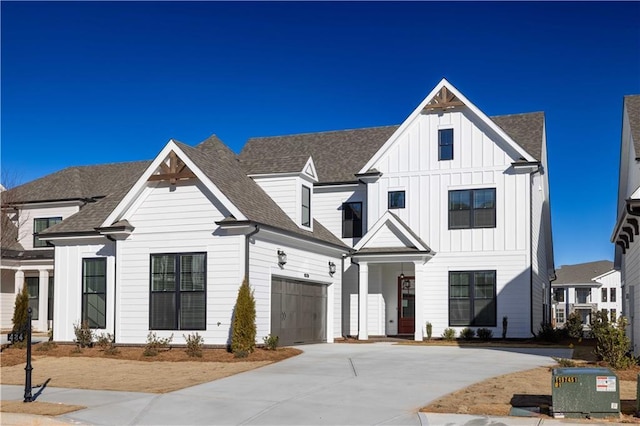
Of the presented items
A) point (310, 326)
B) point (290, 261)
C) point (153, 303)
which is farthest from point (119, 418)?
point (310, 326)

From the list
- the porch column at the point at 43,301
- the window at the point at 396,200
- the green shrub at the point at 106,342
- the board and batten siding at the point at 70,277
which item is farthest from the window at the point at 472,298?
the porch column at the point at 43,301

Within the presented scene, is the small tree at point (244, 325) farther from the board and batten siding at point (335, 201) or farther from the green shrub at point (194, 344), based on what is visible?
the board and batten siding at point (335, 201)

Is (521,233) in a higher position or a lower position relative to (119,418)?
higher

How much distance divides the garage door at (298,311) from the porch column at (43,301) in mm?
16284

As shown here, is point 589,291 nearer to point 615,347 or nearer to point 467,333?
point 467,333

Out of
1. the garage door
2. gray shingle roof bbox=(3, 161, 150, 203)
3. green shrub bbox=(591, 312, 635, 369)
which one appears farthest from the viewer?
gray shingle roof bbox=(3, 161, 150, 203)

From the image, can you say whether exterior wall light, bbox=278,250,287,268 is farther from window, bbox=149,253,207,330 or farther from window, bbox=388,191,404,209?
window, bbox=388,191,404,209

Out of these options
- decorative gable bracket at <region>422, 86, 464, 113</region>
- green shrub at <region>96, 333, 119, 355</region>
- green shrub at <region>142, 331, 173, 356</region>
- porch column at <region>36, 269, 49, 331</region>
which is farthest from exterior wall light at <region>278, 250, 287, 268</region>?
porch column at <region>36, 269, 49, 331</region>

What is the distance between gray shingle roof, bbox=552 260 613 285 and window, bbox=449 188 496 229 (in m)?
49.6

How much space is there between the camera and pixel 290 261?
26.9 meters

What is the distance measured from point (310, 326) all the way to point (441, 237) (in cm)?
743

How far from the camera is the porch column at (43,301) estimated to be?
38.3 metres

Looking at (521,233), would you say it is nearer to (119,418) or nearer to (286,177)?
(286,177)

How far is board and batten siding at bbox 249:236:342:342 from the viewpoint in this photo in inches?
958
